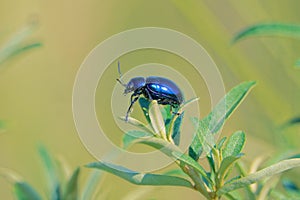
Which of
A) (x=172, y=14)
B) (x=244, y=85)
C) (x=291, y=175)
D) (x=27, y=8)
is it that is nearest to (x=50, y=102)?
(x=27, y=8)

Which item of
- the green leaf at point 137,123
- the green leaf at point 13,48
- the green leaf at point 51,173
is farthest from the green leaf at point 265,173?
the green leaf at point 13,48

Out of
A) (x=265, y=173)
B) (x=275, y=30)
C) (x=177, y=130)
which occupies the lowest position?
(x=265, y=173)

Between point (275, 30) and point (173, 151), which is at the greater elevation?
point (275, 30)

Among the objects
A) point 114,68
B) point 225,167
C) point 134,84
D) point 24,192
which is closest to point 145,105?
point 134,84

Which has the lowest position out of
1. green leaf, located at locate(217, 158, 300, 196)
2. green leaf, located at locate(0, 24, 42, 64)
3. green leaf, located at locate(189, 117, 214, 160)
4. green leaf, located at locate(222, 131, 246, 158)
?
green leaf, located at locate(217, 158, 300, 196)

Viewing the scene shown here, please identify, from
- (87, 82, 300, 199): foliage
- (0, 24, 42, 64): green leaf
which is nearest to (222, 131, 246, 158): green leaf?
(87, 82, 300, 199): foliage

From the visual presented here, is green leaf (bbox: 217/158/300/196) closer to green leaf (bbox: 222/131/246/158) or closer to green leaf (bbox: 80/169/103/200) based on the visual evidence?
green leaf (bbox: 222/131/246/158)

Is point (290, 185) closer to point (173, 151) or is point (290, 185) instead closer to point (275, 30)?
point (275, 30)
